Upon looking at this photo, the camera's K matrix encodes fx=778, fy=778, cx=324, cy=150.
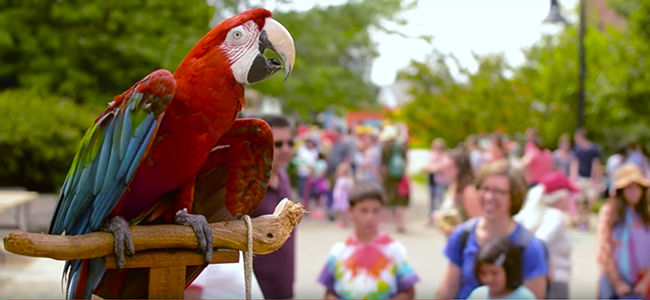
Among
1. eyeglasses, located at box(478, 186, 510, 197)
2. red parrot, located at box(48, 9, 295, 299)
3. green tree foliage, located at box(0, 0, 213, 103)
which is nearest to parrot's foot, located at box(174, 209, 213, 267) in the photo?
A: red parrot, located at box(48, 9, 295, 299)

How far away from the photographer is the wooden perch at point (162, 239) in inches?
63.6

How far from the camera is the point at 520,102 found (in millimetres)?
20000

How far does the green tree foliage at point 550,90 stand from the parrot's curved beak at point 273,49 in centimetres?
866

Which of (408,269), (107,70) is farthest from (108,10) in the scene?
(408,269)

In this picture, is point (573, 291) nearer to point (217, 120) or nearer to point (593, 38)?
point (217, 120)

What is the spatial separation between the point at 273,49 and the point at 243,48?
0.32ft

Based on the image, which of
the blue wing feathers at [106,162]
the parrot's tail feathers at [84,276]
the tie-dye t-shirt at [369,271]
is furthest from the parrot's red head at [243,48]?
the tie-dye t-shirt at [369,271]

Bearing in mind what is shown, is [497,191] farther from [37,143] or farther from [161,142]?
[37,143]

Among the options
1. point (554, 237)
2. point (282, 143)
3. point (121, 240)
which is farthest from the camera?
point (554, 237)

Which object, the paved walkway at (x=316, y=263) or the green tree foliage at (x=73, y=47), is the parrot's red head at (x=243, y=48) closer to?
the paved walkway at (x=316, y=263)

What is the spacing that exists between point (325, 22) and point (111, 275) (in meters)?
10.4

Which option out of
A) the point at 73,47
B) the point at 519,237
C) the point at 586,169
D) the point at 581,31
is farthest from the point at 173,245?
the point at 581,31

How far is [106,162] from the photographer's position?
188cm

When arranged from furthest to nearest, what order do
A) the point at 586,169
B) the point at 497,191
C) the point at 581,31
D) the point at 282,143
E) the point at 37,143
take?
1. the point at 581,31
2. the point at 586,169
3. the point at 37,143
4. the point at 282,143
5. the point at 497,191
